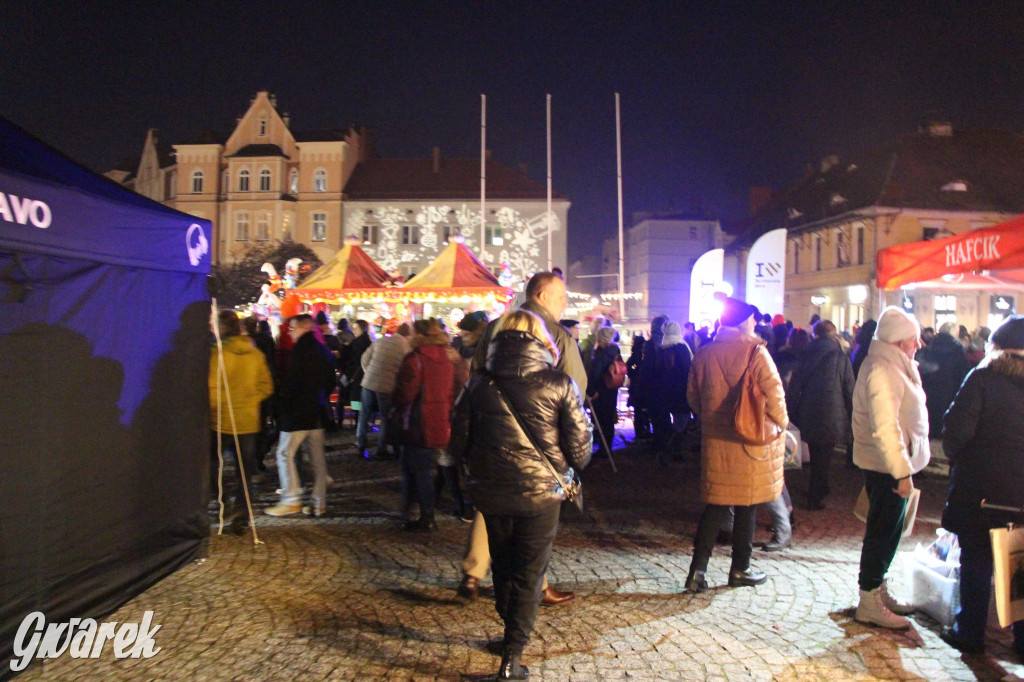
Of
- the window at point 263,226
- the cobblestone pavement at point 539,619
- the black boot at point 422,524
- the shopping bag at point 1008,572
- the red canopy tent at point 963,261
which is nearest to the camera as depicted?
the shopping bag at point 1008,572

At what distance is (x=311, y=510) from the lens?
7270 mm

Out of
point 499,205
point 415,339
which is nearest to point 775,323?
point 415,339

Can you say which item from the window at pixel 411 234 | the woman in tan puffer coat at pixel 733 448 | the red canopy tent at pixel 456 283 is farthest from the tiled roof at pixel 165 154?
the woman in tan puffer coat at pixel 733 448

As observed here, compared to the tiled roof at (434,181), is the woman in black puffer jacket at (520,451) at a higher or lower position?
lower

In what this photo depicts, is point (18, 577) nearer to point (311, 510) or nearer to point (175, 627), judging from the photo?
point (175, 627)

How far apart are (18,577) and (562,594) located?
3151mm

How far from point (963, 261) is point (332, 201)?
4207cm

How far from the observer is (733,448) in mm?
4969

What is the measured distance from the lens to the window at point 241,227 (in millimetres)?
46062

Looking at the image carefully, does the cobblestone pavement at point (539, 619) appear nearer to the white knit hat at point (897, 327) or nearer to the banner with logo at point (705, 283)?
the white knit hat at point (897, 327)

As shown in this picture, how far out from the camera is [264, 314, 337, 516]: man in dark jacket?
6961mm

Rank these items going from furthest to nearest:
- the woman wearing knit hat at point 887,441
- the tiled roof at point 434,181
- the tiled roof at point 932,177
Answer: the tiled roof at point 434,181 → the tiled roof at point 932,177 → the woman wearing knit hat at point 887,441

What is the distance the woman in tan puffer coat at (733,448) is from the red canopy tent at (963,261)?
338 cm

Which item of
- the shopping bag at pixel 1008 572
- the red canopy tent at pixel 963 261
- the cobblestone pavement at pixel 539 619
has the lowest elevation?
the cobblestone pavement at pixel 539 619
